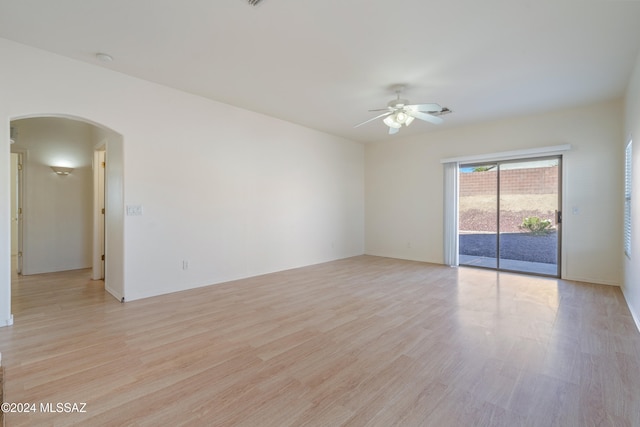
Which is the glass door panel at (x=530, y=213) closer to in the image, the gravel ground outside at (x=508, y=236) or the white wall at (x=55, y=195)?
the gravel ground outside at (x=508, y=236)

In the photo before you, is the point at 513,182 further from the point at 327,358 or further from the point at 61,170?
the point at 61,170

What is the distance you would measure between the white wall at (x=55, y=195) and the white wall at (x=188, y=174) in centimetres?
295

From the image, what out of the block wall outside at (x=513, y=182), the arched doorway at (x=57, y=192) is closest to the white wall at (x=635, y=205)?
the block wall outside at (x=513, y=182)

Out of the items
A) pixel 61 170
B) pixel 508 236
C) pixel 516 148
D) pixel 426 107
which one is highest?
pixel 426 107

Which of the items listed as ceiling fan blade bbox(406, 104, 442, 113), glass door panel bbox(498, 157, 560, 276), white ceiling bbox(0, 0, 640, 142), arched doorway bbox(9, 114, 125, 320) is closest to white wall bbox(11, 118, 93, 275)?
arched doorway bbox(9, 114, 125, 320)

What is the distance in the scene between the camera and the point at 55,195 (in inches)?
216

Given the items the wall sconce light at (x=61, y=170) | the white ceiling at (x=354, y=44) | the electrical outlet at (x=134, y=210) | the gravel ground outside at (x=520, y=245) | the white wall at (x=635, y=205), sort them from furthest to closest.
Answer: the wall sconce light at (x=61, y=170), the gravel ground outside at (x=520, y=245), the electrical outlet at (x=134, y=210), the white wall at (x=635, y=205), the white ceiling at (x=354, y=44)

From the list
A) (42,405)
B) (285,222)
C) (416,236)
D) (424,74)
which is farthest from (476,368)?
(416,236)

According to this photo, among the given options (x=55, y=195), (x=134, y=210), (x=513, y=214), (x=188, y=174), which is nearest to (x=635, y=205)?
(x=513, y=214)

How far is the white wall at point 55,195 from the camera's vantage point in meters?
5.20

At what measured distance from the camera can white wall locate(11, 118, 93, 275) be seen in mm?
→ 5199

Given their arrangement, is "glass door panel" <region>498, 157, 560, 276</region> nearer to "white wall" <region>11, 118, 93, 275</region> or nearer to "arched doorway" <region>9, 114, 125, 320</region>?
"arched doorway" <region>9, 114, 125, 320</region>

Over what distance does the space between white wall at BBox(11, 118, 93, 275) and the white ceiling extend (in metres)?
3.11

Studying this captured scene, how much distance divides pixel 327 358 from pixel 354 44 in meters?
2.96
